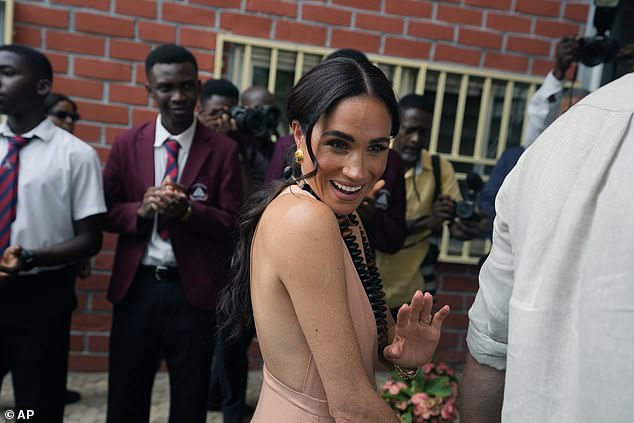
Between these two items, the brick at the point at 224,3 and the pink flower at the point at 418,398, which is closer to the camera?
the pink flower at the point at 418,398

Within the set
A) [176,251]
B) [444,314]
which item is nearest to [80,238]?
[176,251]

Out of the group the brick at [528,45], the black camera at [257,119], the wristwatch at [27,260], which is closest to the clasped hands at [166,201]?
the wristwatch at [27,260]

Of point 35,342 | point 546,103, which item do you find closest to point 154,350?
point 35,342

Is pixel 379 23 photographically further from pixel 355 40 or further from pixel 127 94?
pixel 127 94

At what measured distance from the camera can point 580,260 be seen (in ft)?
3.67

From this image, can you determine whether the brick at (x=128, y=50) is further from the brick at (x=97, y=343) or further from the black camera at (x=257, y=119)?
the brick at (x=97, y=343)

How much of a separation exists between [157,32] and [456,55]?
1.96 metres

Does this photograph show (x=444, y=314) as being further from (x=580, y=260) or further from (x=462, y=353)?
(x=462, y=353)

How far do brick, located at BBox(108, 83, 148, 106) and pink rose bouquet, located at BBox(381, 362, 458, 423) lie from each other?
2.31 metres

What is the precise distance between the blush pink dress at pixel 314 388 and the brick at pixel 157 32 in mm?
2773

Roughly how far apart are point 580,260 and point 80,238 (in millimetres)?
2336

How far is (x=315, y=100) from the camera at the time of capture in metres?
1.51

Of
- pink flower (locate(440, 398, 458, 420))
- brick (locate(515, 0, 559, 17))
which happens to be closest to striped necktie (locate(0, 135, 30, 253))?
pink flower (locate(440, 398, 458, 420))

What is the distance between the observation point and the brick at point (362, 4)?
411cm
